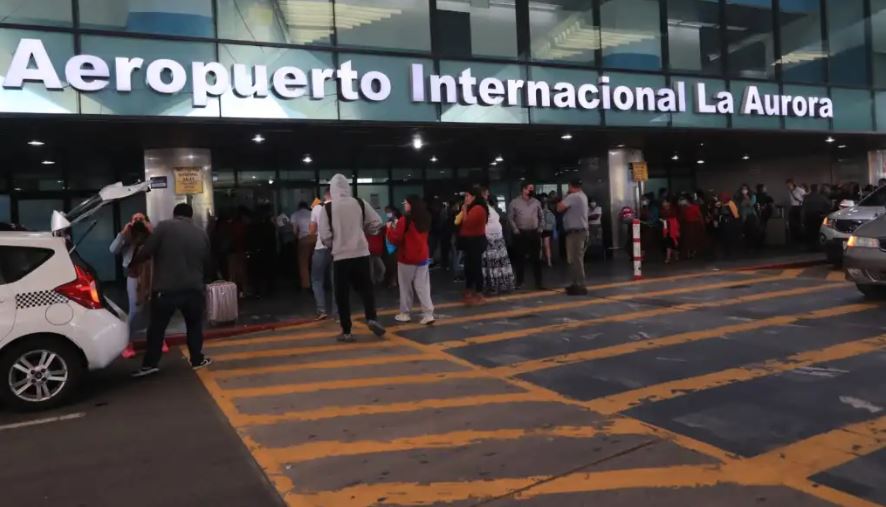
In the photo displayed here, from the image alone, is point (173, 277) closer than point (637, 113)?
Yes

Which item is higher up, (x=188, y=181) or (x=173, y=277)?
(x=188, y=181)

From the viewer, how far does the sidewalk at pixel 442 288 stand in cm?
1020

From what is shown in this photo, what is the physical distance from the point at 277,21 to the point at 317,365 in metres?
7.52

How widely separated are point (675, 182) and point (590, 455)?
2273 cm

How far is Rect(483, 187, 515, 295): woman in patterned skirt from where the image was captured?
11805 millimetres

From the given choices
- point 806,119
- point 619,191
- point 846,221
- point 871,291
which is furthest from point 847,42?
point 871,291

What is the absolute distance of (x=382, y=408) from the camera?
566 cm

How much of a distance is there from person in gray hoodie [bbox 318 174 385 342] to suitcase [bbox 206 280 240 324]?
77.3 inches

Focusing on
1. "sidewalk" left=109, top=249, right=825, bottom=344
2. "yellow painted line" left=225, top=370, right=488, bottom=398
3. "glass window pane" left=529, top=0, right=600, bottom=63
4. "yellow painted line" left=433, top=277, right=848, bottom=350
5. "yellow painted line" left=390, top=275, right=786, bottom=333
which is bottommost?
"yellow painted line" left=225, top=370, right=488, bottom=398

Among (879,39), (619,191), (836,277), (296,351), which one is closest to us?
(296,351)

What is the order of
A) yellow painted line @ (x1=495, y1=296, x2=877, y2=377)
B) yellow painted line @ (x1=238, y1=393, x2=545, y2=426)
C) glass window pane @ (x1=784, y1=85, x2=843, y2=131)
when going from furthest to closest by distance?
glass window pane @ (x1=784, y1=85, x2=843, y2=131) < yellow painted line @ (x1=495, y1=296, x2=877, y2=377) < yellow painted line @ (x1=238, y1=393, x2=545, y2=426)

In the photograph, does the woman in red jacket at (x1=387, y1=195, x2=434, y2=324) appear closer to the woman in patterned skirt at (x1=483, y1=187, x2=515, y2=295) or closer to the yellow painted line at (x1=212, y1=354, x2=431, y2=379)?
the yellow painted line at (x1=212, y1=354, x2=431, y2=379)

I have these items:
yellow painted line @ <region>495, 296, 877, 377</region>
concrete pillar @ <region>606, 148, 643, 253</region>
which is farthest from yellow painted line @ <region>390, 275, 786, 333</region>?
concrete pillar @ <region>606, 148, 643, 253</region>

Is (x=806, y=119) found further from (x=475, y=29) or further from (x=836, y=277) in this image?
(x=475, y=29)
